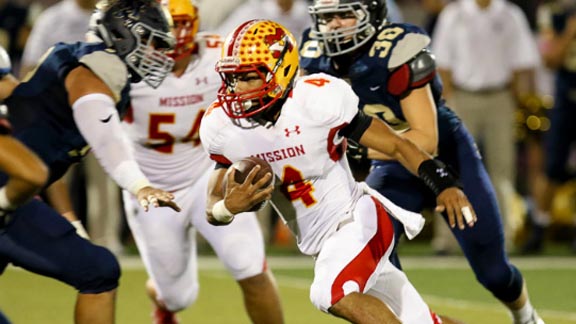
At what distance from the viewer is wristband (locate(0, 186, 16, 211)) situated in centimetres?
402

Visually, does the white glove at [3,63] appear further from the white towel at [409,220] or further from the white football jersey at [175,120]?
the white towel at [409,220]

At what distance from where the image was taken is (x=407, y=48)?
16.6 ft

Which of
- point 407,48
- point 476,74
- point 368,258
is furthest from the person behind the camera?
point 476,74

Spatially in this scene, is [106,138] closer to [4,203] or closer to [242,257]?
[4,203]

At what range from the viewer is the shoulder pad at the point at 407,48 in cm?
504

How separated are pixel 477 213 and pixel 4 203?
2.08 metres

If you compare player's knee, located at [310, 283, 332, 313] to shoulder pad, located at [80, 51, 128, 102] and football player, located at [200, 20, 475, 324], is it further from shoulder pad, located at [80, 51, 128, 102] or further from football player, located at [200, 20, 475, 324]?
shoulder pad, located at [80, 51, 128, 102]

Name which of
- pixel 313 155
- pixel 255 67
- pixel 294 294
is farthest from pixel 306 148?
pixel 294 294

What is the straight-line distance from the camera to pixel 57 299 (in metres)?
7.23

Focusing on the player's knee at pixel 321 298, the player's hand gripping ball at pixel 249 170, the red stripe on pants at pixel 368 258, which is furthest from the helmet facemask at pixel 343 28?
the player's knee at pixel 321 298

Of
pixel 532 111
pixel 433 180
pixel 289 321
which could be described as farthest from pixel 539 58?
pixel 433 180

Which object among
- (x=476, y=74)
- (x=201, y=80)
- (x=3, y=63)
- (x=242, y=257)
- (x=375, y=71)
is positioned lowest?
(x=476, y=74)

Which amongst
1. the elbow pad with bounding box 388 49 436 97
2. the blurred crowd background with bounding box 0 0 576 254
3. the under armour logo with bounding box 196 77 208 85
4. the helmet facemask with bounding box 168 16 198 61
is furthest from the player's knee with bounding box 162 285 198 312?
the blurred crowd background with bounding box 0 0 576 254

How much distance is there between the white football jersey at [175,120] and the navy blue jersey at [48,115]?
2.77ft
